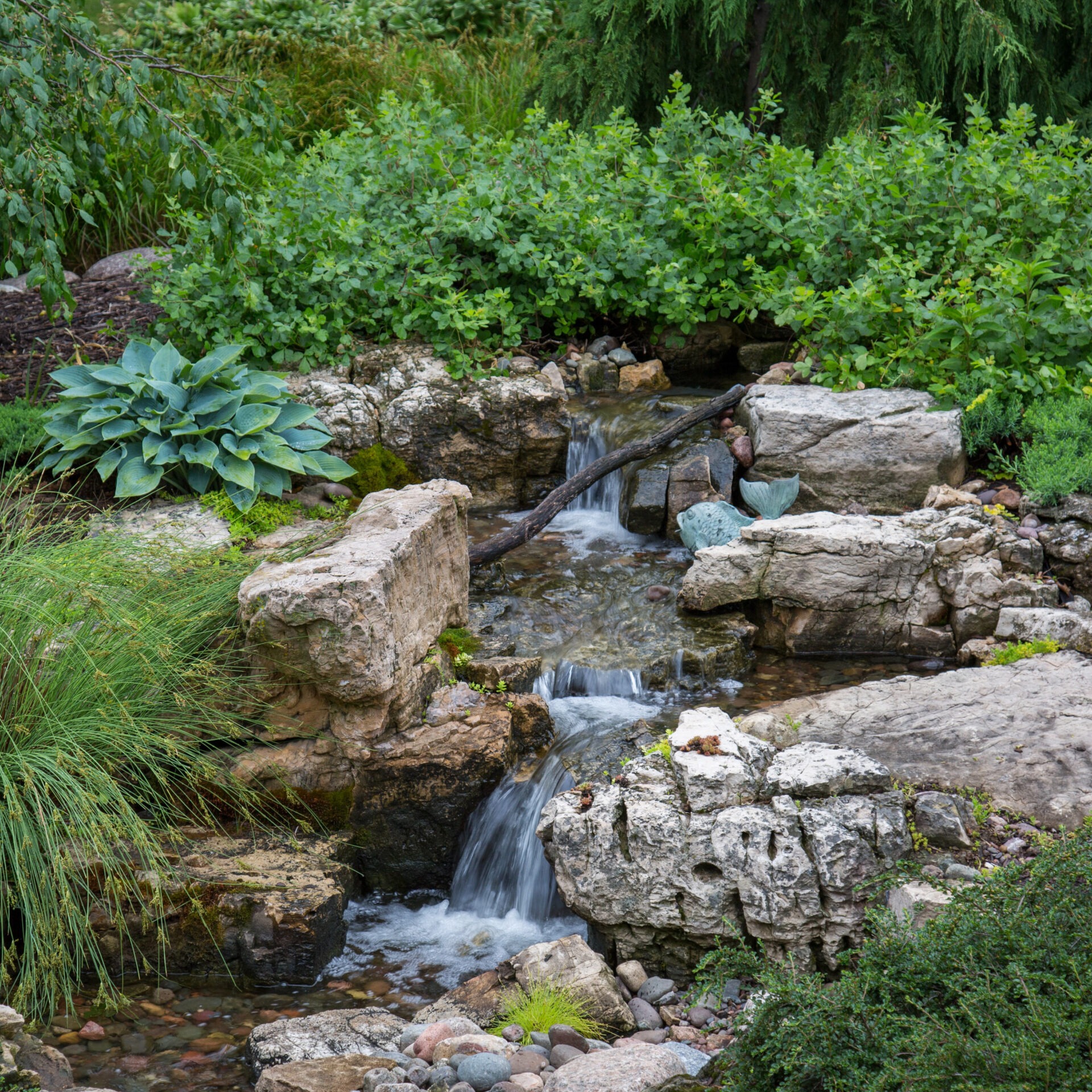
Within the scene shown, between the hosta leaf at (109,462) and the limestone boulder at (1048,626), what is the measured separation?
4.89 m

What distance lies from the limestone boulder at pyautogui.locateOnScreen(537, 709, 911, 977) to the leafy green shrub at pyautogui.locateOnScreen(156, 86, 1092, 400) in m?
3.57

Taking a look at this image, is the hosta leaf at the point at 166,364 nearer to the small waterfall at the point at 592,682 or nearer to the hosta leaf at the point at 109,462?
the hosta leaf at the point at 109,462

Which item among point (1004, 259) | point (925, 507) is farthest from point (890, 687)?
point (1004, 259)

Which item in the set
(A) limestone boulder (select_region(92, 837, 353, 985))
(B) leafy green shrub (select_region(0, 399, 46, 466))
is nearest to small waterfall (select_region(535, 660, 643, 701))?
(A) limestone boulder (select_region(92, 837, 353, 985))

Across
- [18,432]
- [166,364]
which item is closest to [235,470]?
[166,364]

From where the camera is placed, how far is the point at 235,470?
621 cm

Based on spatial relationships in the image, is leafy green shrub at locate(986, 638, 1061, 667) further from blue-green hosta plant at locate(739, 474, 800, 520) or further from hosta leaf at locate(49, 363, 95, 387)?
hosta leaf at locate(49, 363, 95, 387)

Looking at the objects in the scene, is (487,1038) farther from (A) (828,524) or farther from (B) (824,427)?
(B) (824,427)

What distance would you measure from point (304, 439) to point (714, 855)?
397cm

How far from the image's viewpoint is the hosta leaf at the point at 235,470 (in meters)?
6.14

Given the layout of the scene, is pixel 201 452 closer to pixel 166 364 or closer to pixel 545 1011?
pixel 166 364

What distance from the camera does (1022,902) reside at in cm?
266

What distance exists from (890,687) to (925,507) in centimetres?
177

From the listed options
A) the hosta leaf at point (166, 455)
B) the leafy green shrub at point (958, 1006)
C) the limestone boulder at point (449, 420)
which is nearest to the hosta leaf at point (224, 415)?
the hosta leaf at point (166, 455)
